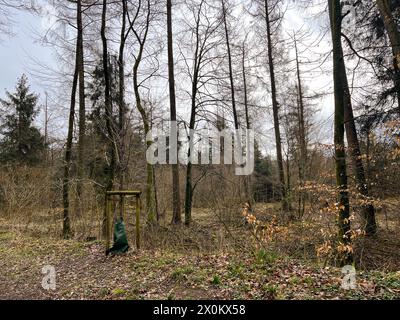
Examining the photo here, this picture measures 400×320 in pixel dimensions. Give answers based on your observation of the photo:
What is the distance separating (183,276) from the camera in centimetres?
520

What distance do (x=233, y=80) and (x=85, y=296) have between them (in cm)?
1374

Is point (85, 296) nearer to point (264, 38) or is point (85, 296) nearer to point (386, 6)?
point (386, 6)

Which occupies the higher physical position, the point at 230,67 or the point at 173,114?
the point at 230,67

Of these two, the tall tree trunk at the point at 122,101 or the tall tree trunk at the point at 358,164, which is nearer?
the tall tree trunk at the point at 358,164

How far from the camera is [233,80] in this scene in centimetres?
1670

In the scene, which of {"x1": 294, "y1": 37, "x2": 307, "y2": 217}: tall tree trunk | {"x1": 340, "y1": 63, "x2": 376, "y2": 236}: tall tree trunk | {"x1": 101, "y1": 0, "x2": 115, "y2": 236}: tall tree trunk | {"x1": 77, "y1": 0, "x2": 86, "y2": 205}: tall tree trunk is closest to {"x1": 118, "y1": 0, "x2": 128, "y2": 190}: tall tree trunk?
{"x1": 101, "y1": 0, "x2": 115, "y2": 236}: tall tree trunk

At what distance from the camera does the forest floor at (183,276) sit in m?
→ 4.40

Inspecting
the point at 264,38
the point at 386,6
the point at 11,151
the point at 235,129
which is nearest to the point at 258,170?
the point at 235,129

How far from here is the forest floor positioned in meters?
4.40

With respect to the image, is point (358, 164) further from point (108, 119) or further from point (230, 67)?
point (230, 67)

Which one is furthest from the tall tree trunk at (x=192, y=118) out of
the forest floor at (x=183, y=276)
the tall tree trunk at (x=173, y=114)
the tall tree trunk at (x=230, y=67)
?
the forest floor at (x=183, y=276)

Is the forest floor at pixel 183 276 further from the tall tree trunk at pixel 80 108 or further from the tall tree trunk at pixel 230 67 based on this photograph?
the tall tree trunk at pixel 230 67

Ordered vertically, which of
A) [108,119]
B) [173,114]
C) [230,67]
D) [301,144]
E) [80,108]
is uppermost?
[230,67]

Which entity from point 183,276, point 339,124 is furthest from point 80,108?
point 339,124
